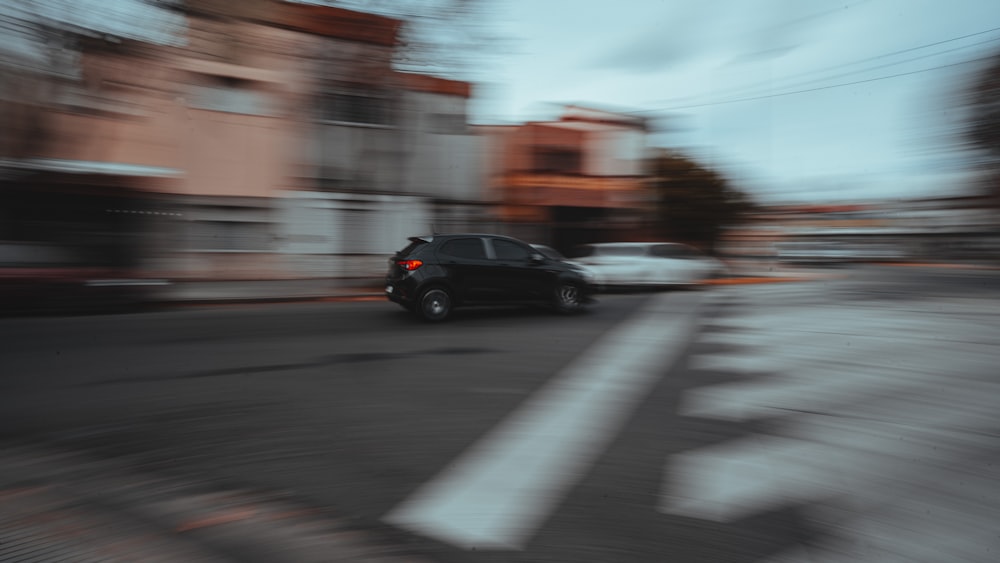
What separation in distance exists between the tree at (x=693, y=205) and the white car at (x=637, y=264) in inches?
316

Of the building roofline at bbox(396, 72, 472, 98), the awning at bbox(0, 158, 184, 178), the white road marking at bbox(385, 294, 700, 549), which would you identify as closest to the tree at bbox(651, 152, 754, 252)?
the building roofline at bbox(396, 72, 472, 98)

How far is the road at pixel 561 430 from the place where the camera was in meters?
3.15

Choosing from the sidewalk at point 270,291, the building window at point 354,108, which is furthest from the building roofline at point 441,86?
the sidewalk at point 270,291

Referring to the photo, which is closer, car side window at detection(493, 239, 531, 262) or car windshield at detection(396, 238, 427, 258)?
car windshield at detection(396, 238, 427, 258)

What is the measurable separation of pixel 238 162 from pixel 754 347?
50.2 feet

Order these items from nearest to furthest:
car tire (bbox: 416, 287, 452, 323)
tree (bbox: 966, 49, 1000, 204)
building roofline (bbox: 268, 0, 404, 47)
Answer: car tire (bbox: 416, 287, 452, 323)
building roofline (bbox: 268, 0, 404, 47)
tree (bbox: 966, 49, 1000, 204)

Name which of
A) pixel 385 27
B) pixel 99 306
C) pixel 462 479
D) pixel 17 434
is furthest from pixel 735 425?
pixel 385 27

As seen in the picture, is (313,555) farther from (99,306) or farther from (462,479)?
(99,306)

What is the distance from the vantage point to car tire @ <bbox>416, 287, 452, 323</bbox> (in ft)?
33.8

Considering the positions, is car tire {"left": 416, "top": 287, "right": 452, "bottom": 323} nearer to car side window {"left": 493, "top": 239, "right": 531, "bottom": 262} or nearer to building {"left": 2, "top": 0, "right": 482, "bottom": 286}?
car side window {"left": 493, "top": 239, "right": 531, "bottom": 262}

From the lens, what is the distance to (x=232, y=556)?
112 inches

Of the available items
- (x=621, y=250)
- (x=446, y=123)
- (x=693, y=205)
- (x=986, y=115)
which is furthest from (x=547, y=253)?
(x=986, y=115)

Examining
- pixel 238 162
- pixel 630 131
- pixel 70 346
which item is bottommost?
pixel 70 346

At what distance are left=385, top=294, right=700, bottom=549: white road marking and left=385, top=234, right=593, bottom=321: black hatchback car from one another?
3634 mm
